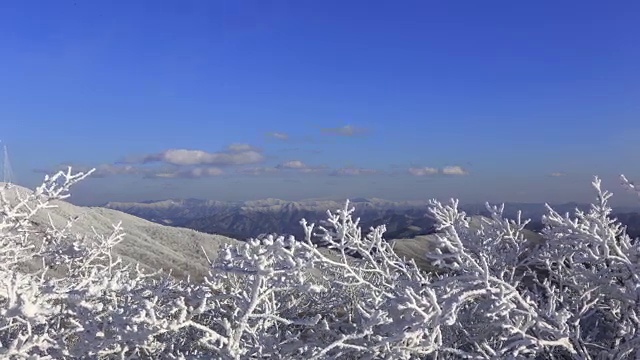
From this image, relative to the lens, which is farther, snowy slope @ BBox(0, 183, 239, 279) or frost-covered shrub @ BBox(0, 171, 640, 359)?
snowy slope @ BBox(0, 183, 239, 279)

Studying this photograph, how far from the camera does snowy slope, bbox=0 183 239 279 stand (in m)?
56.2

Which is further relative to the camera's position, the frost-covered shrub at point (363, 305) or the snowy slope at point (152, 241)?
the snowy slope at point (152, 241)

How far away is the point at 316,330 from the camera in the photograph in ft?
15.8

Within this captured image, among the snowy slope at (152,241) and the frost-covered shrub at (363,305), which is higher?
the frost-covered shrub at (363,305)

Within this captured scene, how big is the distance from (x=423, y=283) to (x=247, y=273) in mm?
1337

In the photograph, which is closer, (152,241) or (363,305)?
(363,305)

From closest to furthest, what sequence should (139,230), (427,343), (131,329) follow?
(131,329)
(427,343)
(139,230)

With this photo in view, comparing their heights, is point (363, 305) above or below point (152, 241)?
above

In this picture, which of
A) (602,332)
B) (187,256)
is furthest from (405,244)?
(602,332)

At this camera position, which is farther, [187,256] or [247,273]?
[187,256]

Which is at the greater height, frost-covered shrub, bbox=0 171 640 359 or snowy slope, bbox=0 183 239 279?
frost-covered shrub, bbox=0 171 640 359

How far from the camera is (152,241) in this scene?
6731 centimetres

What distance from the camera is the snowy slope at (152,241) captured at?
5619 cm

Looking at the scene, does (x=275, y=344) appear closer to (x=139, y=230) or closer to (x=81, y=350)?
(x=81, y=350)
